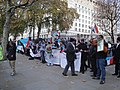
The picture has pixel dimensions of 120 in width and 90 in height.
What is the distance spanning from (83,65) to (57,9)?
23.6 m

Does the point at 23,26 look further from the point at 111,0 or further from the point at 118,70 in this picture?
the point at 118,70

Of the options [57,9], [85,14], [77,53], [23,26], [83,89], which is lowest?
[83,89]

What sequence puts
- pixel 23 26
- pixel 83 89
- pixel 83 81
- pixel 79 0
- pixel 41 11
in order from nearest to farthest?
1. pixel 83 89
2. pixel 83 81
3. pixel 41 11
4. pixel 23 26
5. pixel 79 0

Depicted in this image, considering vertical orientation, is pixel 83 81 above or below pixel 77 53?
below

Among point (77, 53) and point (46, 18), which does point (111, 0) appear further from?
point (77, 53)

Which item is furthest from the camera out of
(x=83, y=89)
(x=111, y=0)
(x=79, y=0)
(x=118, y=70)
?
(x=79, y=0)

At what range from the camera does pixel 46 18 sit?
36.9 m

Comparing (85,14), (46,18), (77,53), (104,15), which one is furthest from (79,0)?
(77,53)

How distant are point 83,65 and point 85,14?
9910 cm

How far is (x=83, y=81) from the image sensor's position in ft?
31.6

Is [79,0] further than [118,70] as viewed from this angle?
Yes

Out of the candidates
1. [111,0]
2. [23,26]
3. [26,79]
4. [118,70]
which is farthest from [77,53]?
[23,26]

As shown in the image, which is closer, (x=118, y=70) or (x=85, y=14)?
(x=118, y=70)

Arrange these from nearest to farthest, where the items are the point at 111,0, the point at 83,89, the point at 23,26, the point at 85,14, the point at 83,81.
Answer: the point at 83,89 < the point at 83,81 < the point at 111,0 < the point at 23,26 < the point at 85,14
